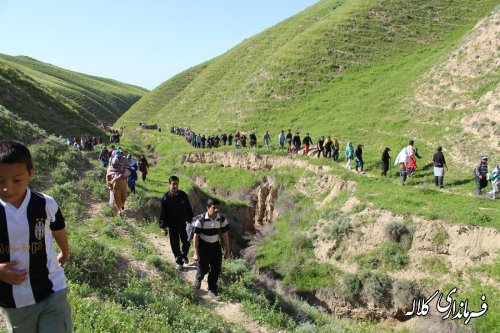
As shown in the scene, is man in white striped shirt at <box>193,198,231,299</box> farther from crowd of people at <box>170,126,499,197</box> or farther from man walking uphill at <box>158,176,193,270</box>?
crowd of people at <box>170,126,499,197</box>

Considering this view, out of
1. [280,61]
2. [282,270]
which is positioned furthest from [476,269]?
[280,61]

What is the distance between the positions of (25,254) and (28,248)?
55 mm

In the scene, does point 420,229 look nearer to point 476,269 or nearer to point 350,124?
point 476,269

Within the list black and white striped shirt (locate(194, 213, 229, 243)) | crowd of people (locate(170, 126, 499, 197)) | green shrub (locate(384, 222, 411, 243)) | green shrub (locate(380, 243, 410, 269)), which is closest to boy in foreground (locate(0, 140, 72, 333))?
black and white striped shirt (locate(194, 213, 229, 243))

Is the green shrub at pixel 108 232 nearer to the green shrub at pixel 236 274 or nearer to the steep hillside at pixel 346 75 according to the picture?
the green shrub at pixel 236 274

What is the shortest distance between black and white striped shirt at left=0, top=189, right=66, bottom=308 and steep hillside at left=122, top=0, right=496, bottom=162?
28.6 meters

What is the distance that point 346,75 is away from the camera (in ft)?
169

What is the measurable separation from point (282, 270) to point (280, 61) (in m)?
44.6

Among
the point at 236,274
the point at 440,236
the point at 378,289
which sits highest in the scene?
the point at 236,274

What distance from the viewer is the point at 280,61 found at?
5856cm

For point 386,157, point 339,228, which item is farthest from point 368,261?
point 386,157

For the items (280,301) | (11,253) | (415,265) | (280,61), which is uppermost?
(280,61)

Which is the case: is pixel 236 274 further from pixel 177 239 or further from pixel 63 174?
pixel 63 174

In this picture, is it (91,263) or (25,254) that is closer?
(25,254)
